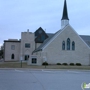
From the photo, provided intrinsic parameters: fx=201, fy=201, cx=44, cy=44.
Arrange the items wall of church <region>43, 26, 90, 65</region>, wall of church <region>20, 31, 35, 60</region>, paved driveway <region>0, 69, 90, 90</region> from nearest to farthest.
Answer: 1. paved driveway <region>0, 69, 90, 90</region>
2. wall of church <region>43, 26, 90, 65</region>
3. wall of church <region>20, 31, 35, 60</region>

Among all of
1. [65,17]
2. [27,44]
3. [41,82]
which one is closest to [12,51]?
[27,44]

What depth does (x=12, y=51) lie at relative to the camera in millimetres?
63844

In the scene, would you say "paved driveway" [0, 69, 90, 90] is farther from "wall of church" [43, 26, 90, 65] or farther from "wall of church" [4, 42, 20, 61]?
"wall of church" [4, 42, 20, 61]

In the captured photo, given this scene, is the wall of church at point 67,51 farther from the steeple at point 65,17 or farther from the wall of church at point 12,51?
the wall of church at point 12,51

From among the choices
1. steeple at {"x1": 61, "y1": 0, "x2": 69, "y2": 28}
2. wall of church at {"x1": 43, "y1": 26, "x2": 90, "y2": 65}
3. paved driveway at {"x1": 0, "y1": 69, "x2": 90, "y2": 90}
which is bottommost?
paved driveway at {"x1": 0, "y1": 69, "x2": 90, "y2": 90}

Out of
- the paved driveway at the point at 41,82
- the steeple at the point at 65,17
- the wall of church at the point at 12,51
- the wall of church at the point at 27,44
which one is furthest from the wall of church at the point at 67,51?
the paved driveway at the point at 41,82

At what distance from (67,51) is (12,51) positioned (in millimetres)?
23986

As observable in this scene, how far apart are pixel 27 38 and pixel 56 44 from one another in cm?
1975

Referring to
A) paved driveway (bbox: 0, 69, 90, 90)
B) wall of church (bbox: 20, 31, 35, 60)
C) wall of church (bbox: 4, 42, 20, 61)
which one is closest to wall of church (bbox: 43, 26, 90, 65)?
wall of church (bbox: 20, 31, 35, 60)

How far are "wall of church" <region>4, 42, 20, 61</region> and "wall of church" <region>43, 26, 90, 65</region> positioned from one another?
21677 millimetres

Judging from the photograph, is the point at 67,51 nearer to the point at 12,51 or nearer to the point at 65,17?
the point at 12,51

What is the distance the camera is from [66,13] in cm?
6931

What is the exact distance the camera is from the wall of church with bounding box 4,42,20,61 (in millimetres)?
63431

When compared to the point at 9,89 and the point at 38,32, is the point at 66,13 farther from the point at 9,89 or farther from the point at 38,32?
the point at 9,89
